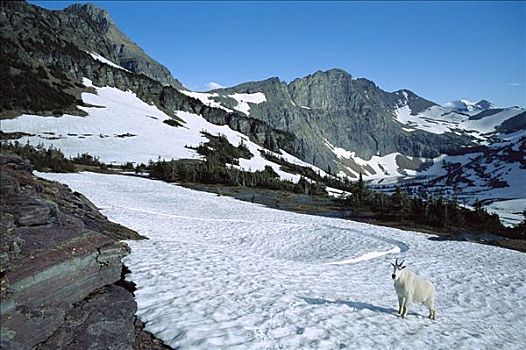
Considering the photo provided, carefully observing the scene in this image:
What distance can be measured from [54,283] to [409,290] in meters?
10.5

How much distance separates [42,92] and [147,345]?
18305cm

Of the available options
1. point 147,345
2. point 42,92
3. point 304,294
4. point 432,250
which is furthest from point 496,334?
point 42,92

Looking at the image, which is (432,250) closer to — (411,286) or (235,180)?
(411,286)

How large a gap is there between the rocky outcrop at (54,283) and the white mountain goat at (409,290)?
27.5 feet

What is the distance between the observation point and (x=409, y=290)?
12.9m

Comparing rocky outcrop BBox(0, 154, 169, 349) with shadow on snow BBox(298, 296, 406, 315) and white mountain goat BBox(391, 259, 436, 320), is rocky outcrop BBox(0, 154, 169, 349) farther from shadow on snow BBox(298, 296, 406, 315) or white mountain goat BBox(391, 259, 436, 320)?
white mountain goat BBox(391, 259, 436, 320)

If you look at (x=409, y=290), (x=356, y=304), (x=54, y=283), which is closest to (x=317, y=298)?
(x=356, y=304)

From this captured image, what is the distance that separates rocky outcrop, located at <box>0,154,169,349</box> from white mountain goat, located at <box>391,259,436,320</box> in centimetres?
838

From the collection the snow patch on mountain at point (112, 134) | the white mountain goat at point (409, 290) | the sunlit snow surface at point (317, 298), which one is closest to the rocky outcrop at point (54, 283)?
the sunlit snow surface at point (317, 298)

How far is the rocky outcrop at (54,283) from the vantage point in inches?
303

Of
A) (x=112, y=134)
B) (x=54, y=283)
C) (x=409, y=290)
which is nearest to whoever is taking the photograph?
(x=54, y=283)

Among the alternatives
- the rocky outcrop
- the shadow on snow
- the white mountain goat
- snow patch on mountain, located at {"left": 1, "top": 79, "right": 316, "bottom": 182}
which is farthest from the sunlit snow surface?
snow patch on mountain, located at {"left": 1, "top": 79, "right": 316, "bottom": 182}

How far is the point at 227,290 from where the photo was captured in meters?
13.2

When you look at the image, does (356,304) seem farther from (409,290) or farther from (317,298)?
(409,290)
